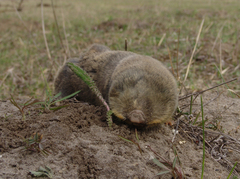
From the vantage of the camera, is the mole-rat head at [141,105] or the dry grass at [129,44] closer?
the mole-rat head at [141,105]

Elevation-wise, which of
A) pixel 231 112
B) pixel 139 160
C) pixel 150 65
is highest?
pixel 150 65

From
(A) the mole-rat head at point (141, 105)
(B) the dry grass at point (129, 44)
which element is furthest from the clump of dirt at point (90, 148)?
(B) the dry grass at point (129, 44)

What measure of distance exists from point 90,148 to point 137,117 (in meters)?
0.42

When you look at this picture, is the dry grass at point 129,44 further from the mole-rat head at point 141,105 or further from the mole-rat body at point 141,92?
the mole-rat head at point 141,105

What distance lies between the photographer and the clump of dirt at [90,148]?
5.09 ft

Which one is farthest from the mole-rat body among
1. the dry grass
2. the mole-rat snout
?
the dry grass

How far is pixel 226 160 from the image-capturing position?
196 centimetres

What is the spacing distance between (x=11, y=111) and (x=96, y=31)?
4846 millimetres

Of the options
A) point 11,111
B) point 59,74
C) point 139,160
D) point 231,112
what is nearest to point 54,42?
point 59,74

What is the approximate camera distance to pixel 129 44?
5293 mm

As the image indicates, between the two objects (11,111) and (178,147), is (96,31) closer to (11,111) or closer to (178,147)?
(11,111)

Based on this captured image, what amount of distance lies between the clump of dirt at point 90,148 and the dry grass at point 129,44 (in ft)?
3.27

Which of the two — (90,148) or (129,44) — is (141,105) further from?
(129,44)

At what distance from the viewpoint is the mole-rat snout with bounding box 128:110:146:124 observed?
183 cm
